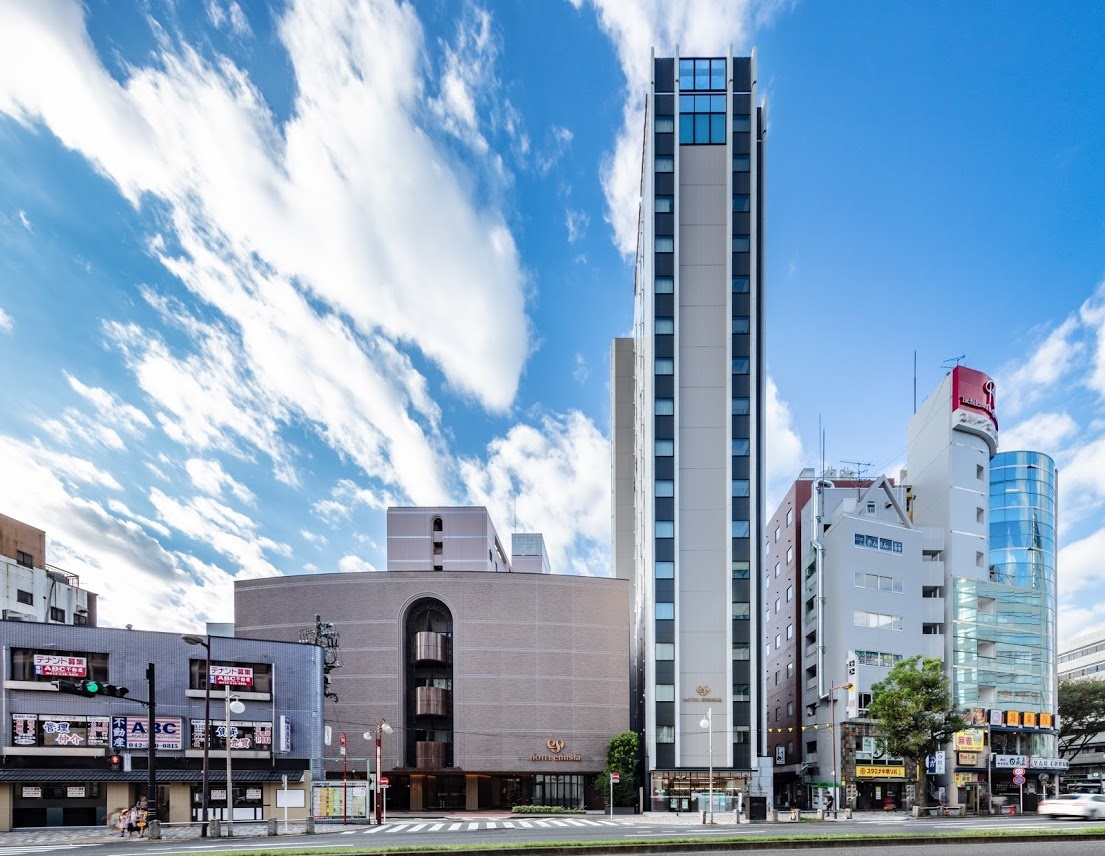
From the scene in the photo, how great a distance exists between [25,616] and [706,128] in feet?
244

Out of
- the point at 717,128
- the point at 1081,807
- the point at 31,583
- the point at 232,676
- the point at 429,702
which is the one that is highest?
the point at 717,128

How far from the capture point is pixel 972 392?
276ft

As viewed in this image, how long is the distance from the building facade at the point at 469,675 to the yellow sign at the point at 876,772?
20.5 metres

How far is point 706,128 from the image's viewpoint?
7788 cm

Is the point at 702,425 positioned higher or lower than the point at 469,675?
higher

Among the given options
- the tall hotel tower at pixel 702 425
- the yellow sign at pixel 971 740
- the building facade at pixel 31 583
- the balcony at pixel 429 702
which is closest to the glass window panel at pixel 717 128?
the tall hotel tower at pixel 702 425

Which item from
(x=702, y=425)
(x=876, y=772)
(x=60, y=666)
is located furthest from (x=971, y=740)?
(x=60, y=666)

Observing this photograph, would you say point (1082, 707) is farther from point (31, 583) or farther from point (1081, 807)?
point (31, 583)

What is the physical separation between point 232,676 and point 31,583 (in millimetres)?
39171

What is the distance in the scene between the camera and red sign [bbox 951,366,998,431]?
83062 millimetres

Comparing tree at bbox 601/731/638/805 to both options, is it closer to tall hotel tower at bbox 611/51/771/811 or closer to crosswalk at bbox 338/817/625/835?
tall hotel tower at bbox 611/51/771/811

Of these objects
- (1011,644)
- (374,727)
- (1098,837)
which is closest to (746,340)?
(1011,644)

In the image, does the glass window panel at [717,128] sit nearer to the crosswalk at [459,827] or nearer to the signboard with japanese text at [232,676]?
the crosswalk at [459,827]

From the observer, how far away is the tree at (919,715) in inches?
2240
